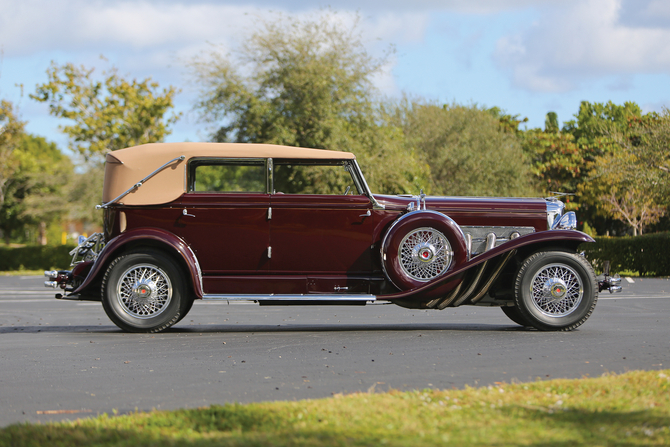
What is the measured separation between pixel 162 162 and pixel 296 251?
1.99m

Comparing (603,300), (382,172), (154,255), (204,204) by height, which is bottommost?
(603,300)

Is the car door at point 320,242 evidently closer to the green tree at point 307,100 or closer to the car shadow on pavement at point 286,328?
the car shadow on pavement at point 286,328

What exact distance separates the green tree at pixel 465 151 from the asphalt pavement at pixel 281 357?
91.5 ft

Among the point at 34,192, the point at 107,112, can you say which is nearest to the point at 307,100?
the point at 107,112

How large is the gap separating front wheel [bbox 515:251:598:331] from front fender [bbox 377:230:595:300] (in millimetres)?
199

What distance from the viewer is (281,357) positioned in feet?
22.9

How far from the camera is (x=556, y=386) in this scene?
201 inches

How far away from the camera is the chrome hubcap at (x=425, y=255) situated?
351 inches

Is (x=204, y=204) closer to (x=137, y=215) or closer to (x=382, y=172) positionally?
(x=137, y=215)

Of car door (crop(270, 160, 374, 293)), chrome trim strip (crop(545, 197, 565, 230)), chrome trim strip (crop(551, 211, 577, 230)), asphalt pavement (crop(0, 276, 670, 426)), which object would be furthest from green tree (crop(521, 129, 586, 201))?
car door (crop(270, 160, 374, 293))

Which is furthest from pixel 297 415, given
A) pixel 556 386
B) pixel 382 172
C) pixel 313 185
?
pixel 382 172

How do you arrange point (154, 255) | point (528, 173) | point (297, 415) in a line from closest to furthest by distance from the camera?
point (297, 415)
point (154, 255)
point (528, 173)

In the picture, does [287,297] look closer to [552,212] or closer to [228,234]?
[228,234]

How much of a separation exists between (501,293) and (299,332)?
2.52 m
